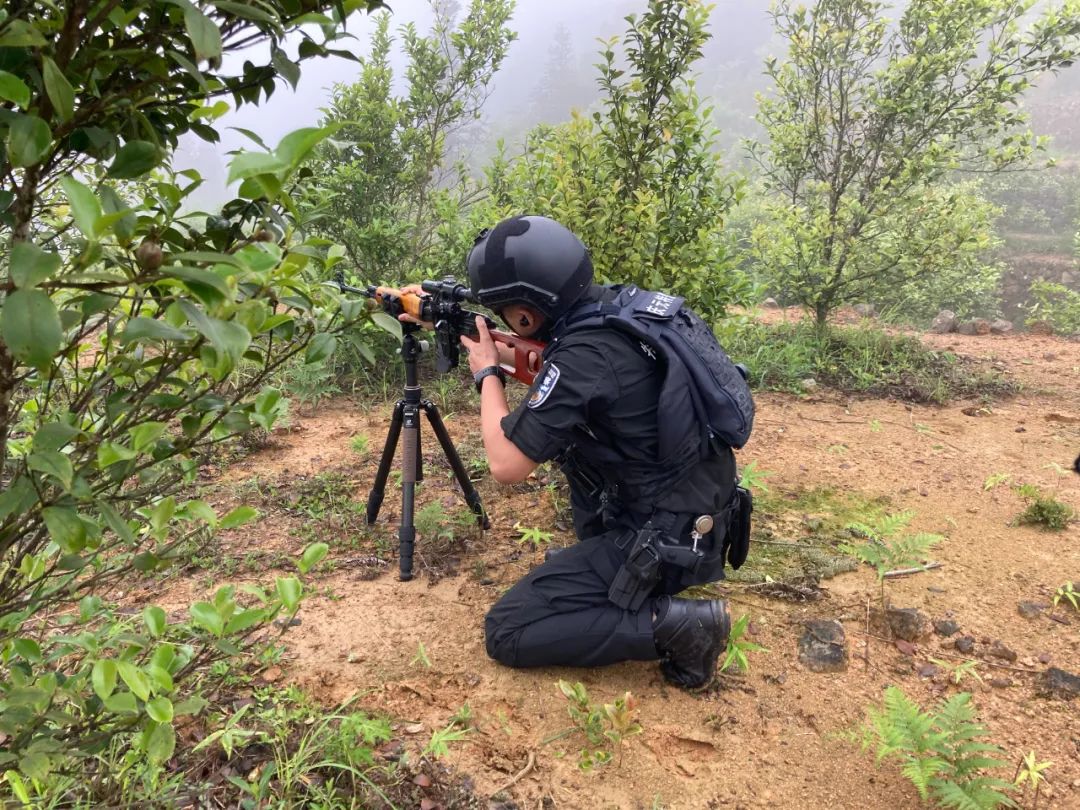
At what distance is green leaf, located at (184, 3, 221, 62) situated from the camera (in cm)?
74

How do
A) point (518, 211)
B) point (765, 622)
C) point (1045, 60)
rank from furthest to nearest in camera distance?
point (1045, 60), point (518, 211), point (765, 622)

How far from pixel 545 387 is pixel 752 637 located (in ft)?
4.54

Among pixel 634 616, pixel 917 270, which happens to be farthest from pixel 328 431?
pixel 917 270

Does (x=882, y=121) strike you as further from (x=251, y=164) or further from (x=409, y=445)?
(x=251, y=164)

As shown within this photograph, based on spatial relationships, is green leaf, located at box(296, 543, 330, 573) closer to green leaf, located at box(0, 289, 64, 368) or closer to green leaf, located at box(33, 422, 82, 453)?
green leaf, located at box(33, 422, 82, 453)

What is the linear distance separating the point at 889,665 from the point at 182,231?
275cm

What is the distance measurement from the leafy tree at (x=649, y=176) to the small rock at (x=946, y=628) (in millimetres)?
1922

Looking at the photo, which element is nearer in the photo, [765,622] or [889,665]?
[889,665]

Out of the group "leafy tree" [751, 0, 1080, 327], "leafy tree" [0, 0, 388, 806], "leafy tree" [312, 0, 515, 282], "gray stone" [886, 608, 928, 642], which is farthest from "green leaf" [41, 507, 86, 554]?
"leafy tree" [751, 0, 1080, 327]

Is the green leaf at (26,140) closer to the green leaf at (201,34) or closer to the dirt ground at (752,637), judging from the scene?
the green leaf at (201,34)

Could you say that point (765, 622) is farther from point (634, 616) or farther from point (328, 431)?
point (328, 431)

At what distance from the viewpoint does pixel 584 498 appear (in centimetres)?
285

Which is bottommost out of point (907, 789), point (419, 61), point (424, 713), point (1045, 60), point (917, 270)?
point (907, 789)

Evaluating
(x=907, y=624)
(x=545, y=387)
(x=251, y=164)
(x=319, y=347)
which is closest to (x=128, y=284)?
(x=251, y=164)
